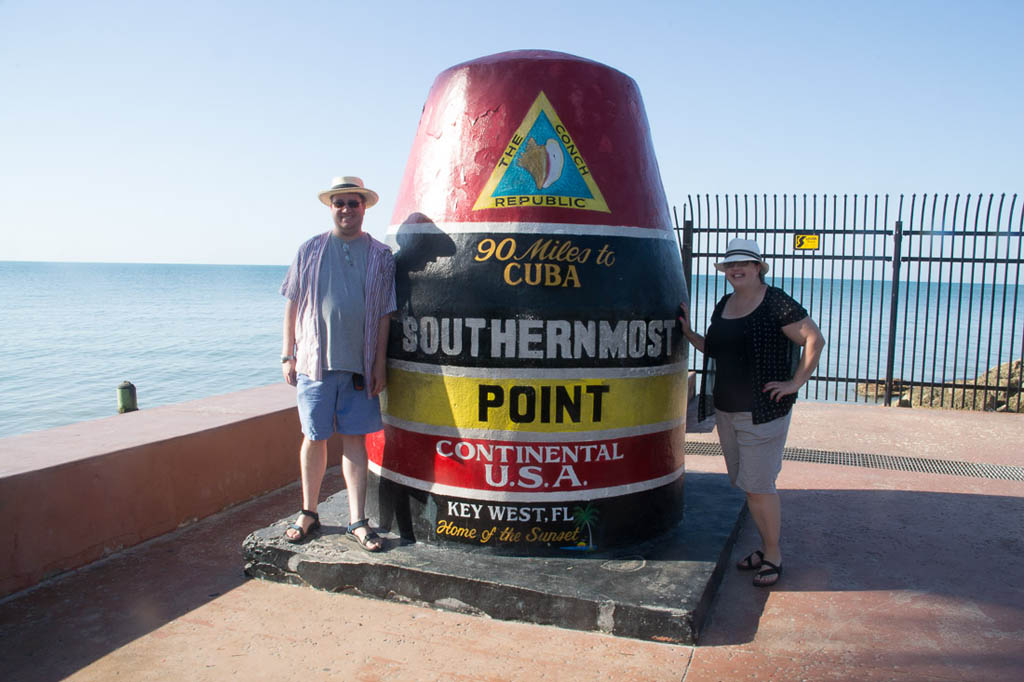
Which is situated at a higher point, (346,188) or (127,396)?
(346,188)

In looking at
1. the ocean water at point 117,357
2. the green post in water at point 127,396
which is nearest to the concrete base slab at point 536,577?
the green post in water at point 127,396

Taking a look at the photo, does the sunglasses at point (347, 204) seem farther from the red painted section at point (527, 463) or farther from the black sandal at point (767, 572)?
the black sandal at point (767, 572)

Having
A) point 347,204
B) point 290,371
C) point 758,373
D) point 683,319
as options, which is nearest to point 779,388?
point 758,373

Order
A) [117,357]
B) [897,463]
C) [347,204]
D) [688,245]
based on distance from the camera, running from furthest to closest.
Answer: [117,357], [688,245], [897,463], [347,204]

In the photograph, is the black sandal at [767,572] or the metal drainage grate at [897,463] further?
the metal drainage grate at [897,463]

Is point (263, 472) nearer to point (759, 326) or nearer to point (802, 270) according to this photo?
point (759, 326)

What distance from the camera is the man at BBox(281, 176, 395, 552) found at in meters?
3.99

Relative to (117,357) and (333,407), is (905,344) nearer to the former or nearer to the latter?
(333,407)

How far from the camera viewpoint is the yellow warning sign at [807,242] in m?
10.4

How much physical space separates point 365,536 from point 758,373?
233 cm

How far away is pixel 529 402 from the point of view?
3848 mm

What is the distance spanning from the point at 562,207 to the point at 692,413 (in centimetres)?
578

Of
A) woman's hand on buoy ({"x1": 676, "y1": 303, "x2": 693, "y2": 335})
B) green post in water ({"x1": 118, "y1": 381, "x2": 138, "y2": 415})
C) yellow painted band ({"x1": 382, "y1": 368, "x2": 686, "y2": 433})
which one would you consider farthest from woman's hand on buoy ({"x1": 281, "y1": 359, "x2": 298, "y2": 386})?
green post in water ({"x1": 118, "y1": 381, "x2": 138, "y2": 415})

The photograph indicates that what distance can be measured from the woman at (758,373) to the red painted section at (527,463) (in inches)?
20.3
